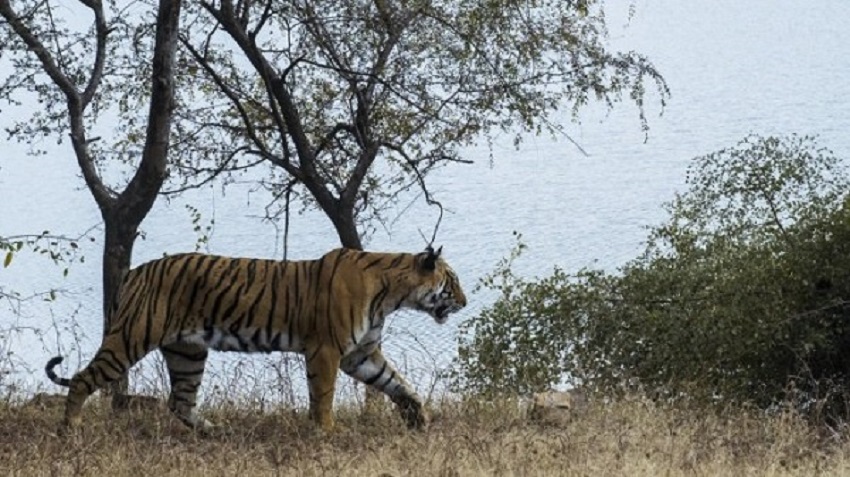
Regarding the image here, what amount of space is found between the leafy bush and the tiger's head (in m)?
1.66

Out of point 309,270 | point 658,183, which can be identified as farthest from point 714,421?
point 658,183

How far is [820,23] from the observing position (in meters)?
48.4

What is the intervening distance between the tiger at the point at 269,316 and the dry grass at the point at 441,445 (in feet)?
0.85

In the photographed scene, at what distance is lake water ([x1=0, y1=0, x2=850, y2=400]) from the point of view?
73.4 ft

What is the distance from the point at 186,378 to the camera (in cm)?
914

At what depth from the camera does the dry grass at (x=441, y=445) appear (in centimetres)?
693

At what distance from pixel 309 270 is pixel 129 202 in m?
1.55

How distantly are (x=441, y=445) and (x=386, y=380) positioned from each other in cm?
163

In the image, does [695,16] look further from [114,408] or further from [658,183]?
[114,408]

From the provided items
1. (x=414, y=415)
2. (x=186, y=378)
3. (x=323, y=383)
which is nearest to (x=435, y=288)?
(x=414, y=415)

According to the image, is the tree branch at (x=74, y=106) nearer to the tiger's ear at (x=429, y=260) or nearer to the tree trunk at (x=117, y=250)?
the tree trunk at (x=117, y=250)

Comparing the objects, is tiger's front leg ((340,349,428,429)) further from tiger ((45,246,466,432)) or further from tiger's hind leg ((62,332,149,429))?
tiger's hind leg ((62,332,149,429))

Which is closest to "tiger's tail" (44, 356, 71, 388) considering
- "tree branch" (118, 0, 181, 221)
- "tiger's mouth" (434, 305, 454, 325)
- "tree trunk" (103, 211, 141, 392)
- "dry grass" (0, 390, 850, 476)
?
"dry grass" (0, 390, 850, 476)

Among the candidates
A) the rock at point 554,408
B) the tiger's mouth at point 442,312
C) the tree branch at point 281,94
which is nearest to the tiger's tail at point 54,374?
the tiger's mouth at point 442,312
